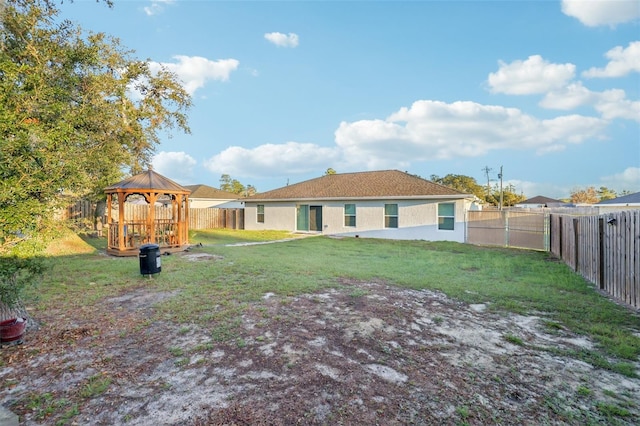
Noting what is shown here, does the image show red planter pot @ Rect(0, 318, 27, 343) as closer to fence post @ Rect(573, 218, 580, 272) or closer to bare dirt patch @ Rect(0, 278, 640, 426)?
bare dirt patch @ Rect(0, 278, 640, 426)

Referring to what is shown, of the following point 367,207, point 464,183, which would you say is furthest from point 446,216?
point 464,183

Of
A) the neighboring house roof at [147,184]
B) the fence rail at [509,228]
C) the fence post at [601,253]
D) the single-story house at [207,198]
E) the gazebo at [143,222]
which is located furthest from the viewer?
the single-story house at [207,198]

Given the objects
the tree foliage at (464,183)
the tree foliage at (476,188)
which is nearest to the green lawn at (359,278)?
the tree foliage at (464,183)

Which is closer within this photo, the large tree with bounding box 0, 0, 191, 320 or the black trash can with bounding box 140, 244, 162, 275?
the large tree with bounding box 0, 0, 191, 320

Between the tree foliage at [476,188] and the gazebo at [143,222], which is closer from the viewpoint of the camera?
the gazebo at [143,222]

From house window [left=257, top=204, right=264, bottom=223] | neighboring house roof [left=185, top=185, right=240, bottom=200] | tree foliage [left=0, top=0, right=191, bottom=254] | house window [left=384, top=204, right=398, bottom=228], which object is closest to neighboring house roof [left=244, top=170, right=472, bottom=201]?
house window [left=257, top=204, right=264, bottom=223]

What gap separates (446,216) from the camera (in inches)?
643

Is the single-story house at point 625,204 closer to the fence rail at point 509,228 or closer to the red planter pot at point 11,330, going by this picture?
the fence rail at point 509,228

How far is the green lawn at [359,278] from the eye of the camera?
478 centimetres

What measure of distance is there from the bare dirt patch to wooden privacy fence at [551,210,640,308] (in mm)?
2472

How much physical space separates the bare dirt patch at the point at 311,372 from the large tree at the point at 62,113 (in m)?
1.71

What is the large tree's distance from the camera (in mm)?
3695

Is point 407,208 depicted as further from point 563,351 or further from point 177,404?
point 177,404

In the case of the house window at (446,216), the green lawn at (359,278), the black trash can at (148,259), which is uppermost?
the house window at (446,216)
